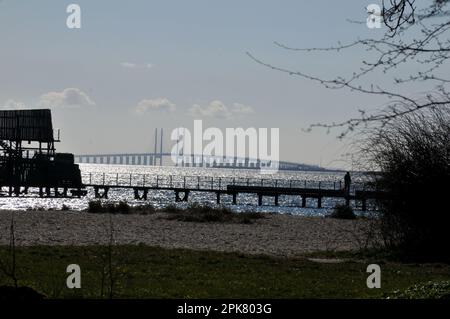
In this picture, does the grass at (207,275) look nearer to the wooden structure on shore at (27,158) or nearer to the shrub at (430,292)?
the shrub at (430,292)

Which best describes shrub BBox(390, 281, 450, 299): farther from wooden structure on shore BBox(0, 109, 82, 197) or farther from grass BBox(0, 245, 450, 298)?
wooden structure on shore BBox(0, 109, 82, 197)

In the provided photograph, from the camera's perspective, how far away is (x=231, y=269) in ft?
51.7

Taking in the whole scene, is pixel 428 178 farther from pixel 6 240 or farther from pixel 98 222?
pixel 98 222

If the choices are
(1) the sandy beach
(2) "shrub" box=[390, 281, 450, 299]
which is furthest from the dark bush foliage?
(2) "shrub" box=[390, 281, 450, 299]

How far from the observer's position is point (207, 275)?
14.3 m

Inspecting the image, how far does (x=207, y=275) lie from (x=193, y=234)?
49.5 feet

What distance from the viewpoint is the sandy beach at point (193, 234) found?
24250 mm

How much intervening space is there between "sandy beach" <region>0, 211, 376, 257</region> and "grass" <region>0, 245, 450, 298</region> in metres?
4.28

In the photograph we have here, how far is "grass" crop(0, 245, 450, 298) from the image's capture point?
11.5m

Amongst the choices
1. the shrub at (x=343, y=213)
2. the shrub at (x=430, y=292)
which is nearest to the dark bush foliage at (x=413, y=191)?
the shrub at (x=430, y=292)

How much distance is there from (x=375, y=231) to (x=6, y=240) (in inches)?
448

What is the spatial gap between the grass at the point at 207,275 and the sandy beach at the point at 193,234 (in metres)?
4.28

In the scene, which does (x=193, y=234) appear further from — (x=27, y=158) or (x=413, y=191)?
(x=27, y=158)
